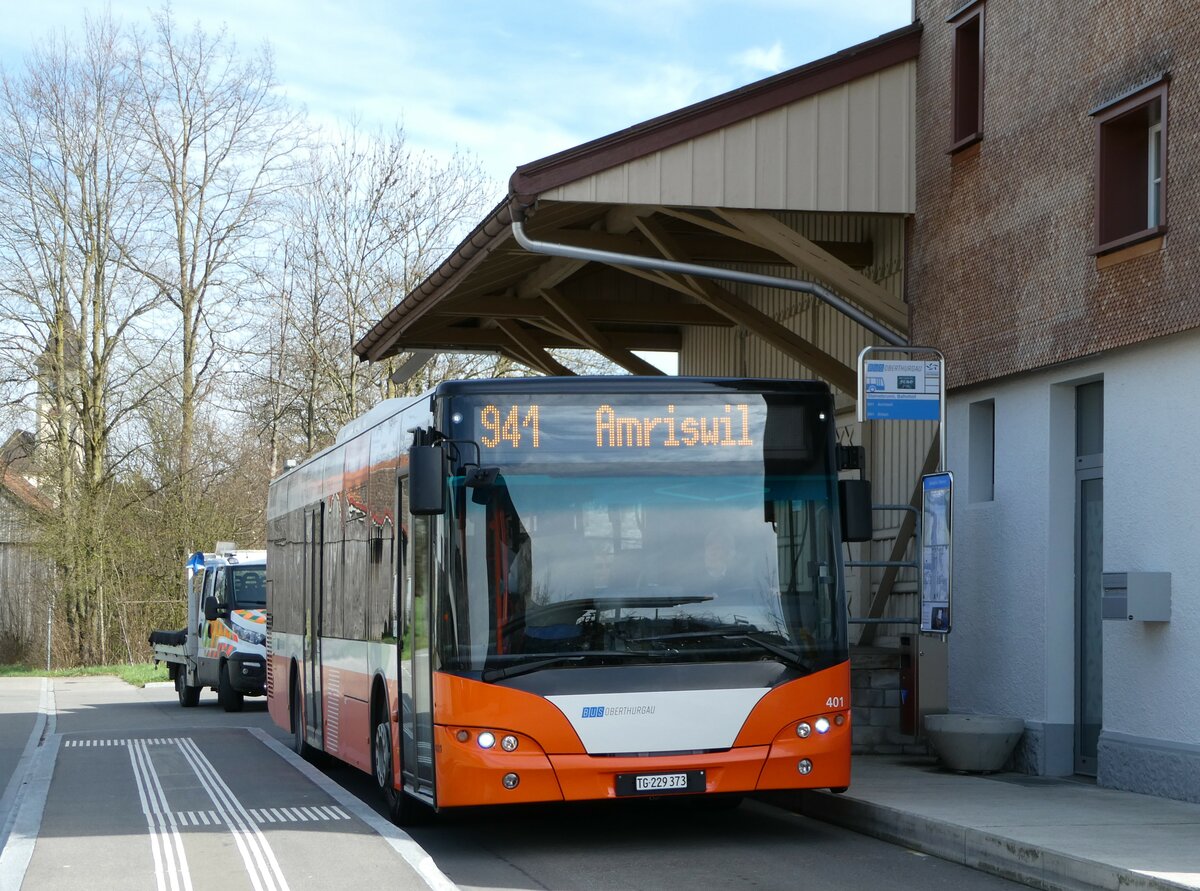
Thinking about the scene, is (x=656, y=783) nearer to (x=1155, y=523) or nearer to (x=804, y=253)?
(x=1155, y=523)

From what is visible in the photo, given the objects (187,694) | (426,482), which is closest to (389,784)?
(426,482)

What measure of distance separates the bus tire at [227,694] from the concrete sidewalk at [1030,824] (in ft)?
52.5

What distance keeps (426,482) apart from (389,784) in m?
2.92

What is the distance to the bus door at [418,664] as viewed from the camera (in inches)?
416

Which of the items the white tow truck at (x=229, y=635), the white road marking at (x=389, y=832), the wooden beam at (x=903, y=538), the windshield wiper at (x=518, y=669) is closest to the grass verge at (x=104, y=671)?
the white tow truck at (x=229, y=635)

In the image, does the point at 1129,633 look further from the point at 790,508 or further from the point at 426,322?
the point at 426,322

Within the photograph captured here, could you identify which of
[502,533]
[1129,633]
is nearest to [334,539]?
[502,533]

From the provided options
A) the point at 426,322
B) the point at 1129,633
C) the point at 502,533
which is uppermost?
the point at 426,322

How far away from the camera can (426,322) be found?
23703 millimetres

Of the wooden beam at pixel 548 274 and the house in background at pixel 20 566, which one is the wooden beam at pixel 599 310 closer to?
the wooden beam at pixel 548 274

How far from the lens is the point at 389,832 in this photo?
404 inches

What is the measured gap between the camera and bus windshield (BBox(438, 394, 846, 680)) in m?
10.2

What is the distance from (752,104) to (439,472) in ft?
22.5

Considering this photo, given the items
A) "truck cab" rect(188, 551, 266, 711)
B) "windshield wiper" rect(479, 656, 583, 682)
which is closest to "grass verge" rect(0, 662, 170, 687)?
"truck cab" rect(188, 551, 266, 711)
